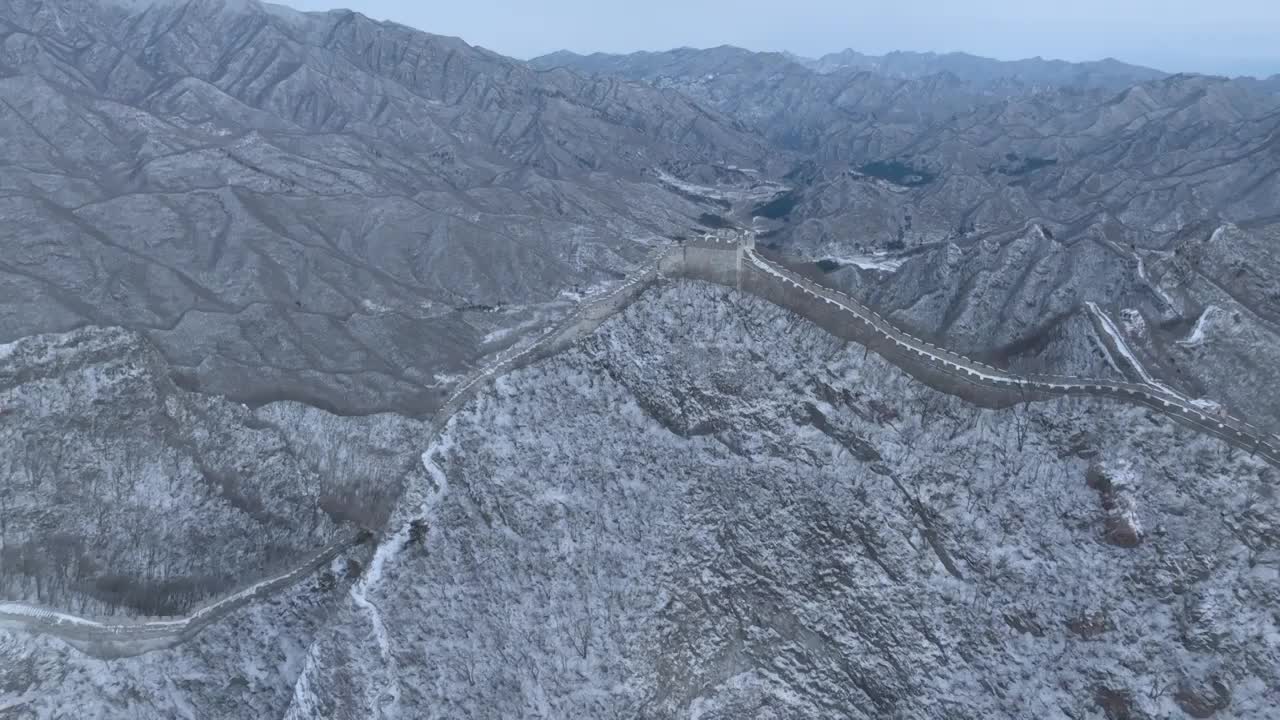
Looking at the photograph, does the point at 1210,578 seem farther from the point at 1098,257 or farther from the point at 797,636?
the point at 1098,257

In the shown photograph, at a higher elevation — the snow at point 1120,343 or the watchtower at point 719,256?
the watchtower at point 719,256

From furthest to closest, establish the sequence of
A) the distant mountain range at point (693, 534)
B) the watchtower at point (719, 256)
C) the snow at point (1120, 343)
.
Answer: the snow at point (1120, 343) → the watchtower at point (719, 256) → the distant mountain range at point (693, 534)

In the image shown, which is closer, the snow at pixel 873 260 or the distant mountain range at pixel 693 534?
the distant mountain range at pixel 693 534

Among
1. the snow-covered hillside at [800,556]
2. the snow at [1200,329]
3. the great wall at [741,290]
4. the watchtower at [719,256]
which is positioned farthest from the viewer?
the snow at [1200,329]

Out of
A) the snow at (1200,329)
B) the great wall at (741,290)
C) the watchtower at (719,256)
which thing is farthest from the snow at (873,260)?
the watchtower at (719,256)

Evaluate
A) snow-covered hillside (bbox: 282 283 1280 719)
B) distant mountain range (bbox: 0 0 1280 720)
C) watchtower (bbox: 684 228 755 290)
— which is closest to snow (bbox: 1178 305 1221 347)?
distant mountain range (bbox: 0 0 1280 720)

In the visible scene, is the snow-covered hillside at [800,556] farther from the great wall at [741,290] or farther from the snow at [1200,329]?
the snow at [1200,329]

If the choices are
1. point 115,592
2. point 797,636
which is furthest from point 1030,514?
point 115,592

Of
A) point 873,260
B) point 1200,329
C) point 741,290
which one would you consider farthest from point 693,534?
point 873,260

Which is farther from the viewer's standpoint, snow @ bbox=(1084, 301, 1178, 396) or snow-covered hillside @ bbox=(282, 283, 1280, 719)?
snow @ bbox=(1084, 301, 1178, 396)

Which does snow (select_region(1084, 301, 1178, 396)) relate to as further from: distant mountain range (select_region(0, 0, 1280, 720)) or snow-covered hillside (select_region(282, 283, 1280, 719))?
snow-covered hillside (select_region(282, 283, 1280, 719))
